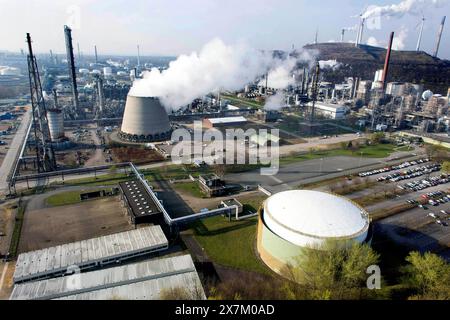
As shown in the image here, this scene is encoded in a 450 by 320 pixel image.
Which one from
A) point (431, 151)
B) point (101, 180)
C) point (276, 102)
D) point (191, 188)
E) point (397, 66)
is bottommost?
point (101, 180)

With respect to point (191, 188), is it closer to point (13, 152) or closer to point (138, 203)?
point (138, 203)

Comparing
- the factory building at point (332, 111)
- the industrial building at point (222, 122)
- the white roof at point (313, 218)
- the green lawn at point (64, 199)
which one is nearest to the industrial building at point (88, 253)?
the white roof at point (313, 218)

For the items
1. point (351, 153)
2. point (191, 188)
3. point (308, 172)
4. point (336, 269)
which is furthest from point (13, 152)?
point (351, 153)

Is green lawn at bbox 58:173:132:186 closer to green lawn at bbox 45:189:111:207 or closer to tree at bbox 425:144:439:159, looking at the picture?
green lawn at bbox 45:189:111:207

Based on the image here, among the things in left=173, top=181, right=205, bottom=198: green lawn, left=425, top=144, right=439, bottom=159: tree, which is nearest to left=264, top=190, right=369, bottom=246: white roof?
left=173, top=181, right=205, bottom=198: green lawn
